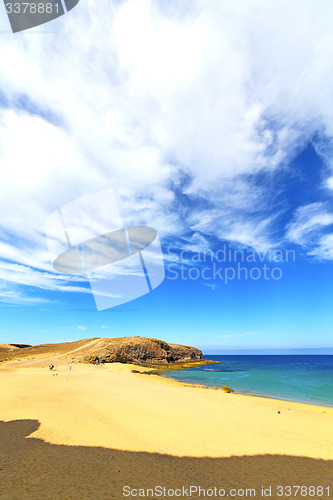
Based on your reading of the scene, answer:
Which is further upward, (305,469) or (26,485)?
(26,485)

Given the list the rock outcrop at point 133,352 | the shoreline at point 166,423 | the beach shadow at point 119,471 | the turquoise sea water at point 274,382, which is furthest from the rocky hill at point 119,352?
the beach shadow at point 119,471

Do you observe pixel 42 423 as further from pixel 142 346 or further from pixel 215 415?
pixel 142 346

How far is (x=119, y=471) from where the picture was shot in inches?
310

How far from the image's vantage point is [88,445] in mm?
9938

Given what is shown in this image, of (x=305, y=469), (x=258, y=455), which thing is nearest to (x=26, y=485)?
(x=258, y=455)

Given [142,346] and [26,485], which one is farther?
[142,346]

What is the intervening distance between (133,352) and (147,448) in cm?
6619

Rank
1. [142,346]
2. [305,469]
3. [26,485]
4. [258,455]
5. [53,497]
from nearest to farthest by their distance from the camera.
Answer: [53,497], [26,485], [305,469], [258,455], [142,346]

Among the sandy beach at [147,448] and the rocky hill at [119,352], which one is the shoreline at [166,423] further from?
the rocky hill at [119,352]

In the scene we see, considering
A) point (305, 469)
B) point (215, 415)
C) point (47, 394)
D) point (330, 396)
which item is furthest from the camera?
point (330, 396)

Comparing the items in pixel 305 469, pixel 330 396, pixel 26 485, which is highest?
pixel 26 485

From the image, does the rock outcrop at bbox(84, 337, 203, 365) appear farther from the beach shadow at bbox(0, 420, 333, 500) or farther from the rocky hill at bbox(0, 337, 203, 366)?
the beach shadow at bbox(0, 420, 333, 500)

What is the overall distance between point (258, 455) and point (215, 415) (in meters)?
6.98

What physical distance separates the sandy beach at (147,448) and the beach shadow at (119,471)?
0.03 meters
